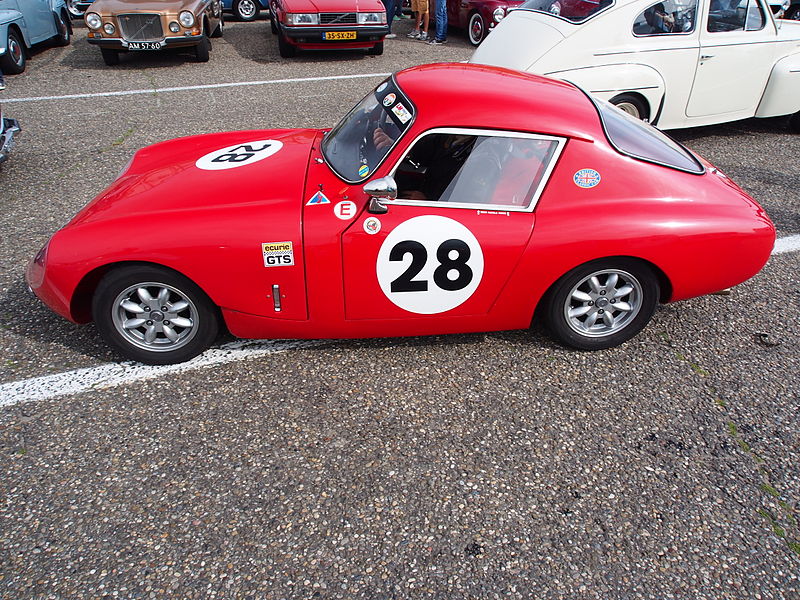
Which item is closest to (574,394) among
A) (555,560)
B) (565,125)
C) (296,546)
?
(555,560)

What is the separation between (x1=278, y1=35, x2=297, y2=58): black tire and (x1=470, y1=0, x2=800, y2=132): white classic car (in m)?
4.56

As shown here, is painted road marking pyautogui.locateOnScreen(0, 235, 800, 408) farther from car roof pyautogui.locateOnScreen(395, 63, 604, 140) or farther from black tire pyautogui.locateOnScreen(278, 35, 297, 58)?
Answer: black tire pyautogui.locateOnScreen(278, 35, 297, 58)

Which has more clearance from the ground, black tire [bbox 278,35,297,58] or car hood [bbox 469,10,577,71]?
car hood [bbox 469,10,577,71]

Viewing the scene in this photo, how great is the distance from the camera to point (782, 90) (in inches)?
258

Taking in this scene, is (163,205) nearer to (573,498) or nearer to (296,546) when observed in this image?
(296,546)

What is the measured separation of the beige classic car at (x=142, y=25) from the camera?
8.96 m

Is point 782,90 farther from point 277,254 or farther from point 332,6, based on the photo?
point 332,6

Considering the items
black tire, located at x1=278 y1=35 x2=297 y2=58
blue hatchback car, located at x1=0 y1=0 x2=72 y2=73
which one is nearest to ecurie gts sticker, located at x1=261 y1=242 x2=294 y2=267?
blue hatchback car, located at x1=0 y1=0 x2=72 y2=73

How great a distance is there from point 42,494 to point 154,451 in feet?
1.49

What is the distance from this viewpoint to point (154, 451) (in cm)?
284

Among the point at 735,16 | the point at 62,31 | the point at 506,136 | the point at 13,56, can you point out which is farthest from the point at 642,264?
the point at 62,31

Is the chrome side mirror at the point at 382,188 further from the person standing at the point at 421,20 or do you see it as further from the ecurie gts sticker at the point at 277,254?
the person standing at the point at 421,20

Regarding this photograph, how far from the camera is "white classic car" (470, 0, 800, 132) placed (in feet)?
19.5

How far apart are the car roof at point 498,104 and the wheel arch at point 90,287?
4.63 feet
